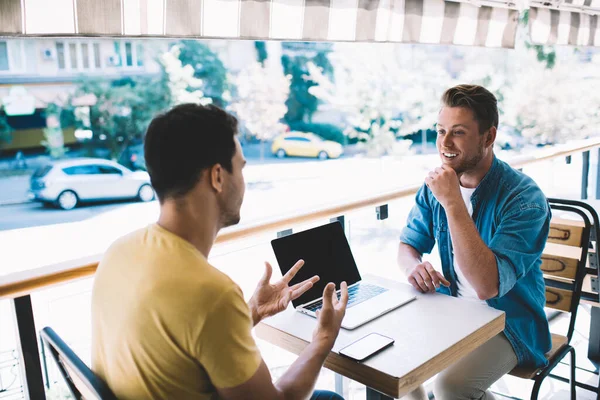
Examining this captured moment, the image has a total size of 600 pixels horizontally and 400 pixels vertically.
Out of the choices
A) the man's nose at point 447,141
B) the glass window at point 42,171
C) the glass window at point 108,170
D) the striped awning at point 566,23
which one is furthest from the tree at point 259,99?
the man's nose at point 447,141

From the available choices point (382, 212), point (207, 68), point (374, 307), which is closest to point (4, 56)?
point (207, 68)

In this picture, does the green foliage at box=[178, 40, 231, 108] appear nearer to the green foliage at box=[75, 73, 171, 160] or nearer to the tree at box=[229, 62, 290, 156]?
the tree at box=[229, 62, 290, 156]

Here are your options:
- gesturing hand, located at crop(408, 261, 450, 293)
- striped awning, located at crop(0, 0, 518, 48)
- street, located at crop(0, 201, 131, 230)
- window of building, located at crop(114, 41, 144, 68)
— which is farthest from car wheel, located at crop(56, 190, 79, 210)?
gesturing hand, located at crop(408, 261, 450, 293)

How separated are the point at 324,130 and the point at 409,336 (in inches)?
833

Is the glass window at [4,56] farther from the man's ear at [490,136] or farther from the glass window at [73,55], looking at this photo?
the man's ear at [490,136]

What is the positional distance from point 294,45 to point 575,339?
19.5 m

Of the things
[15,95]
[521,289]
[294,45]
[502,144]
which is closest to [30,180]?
[15,95]

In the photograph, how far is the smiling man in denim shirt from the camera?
5.65ft

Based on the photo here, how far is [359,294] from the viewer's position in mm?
1764

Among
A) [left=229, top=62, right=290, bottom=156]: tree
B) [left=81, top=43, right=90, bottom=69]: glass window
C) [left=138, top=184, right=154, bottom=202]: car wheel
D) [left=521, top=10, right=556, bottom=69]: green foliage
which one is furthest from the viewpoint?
[left=229, top=62, right=290, bottom=156]: tree

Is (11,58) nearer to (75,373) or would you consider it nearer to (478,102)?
(478,102)

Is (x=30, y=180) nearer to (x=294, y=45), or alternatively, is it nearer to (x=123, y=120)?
(x=123, y=120)

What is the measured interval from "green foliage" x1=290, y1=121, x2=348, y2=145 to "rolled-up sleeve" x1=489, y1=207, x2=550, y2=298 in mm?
20606

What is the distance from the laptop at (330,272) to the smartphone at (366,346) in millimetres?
107
